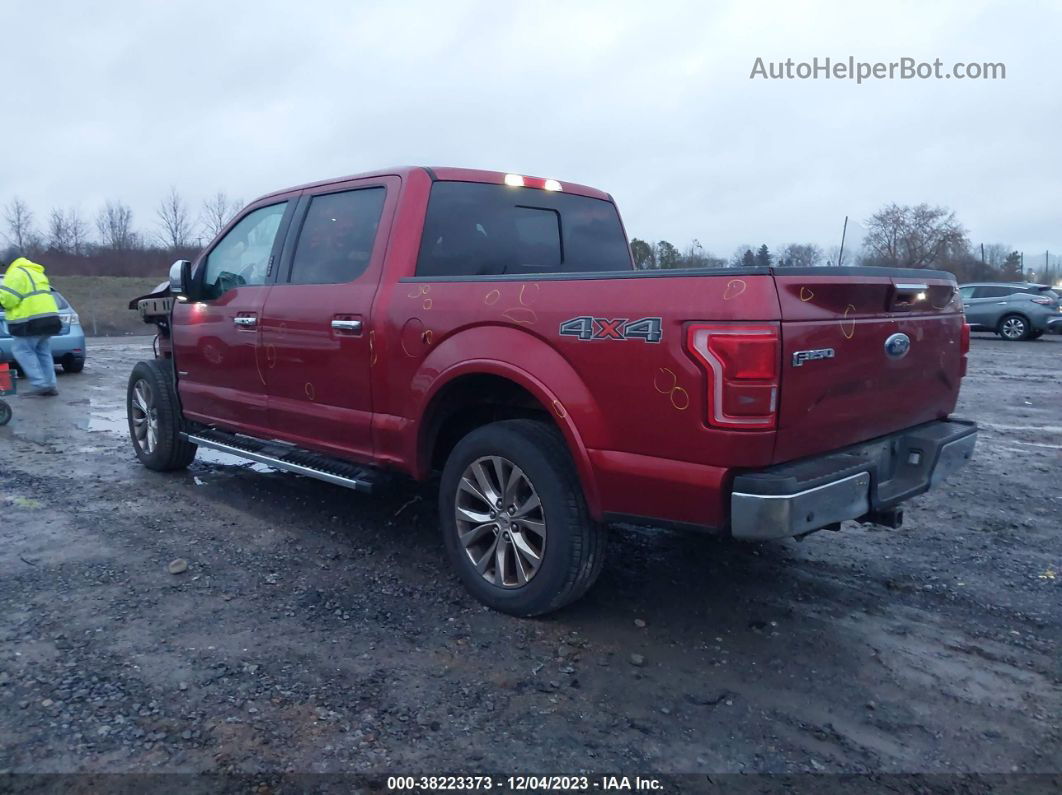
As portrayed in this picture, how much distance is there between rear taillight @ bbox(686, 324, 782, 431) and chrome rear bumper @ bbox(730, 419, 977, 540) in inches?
8.8

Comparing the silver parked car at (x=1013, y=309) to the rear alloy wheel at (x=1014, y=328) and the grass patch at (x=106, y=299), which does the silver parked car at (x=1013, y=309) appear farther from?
the grass patch at (x=106, y=299)

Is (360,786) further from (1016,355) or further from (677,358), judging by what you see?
(1016,355)

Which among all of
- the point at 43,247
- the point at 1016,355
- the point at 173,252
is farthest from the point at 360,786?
the point at 43,247

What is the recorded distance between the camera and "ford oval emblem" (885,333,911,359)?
3350 mm

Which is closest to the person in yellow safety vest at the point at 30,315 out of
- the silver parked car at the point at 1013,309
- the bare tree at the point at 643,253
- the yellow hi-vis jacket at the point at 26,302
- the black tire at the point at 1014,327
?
the yellow hi-vis jacket at the point at 26,302

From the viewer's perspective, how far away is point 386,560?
4.45 m

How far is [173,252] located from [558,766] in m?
50.6

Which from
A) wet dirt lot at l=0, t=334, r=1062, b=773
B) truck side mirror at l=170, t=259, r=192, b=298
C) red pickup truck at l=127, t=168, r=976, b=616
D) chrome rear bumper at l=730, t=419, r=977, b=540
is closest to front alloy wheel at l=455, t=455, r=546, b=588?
red pickup truck at l=127, t=168, r=976, b=616

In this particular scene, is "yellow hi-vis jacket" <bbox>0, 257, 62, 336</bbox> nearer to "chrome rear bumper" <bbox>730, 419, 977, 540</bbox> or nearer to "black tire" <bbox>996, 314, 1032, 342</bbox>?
"chrome rear bumper" <bbox>730, 419, 977, 540</bbox>

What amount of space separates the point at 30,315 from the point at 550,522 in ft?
30.4

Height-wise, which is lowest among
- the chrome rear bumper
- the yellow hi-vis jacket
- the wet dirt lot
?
the wet dirt lot

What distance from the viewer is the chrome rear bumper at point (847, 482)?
2.87 m

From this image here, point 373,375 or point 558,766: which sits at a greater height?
point 373,375

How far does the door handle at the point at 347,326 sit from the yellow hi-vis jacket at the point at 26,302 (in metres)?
7.61
